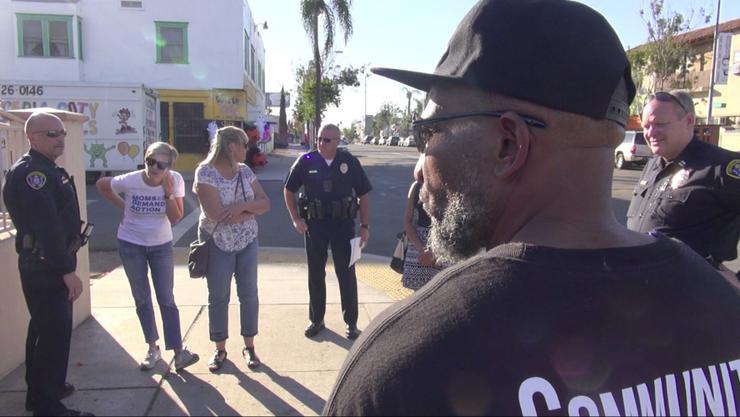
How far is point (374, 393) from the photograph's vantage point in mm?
836

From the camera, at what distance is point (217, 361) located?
4.28 m

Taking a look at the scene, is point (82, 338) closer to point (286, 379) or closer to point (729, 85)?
point (286, 379)

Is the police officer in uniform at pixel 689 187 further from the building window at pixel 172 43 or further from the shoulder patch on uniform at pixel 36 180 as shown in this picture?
the building window at pixel 172 43

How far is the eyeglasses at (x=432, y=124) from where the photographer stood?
1.05 m

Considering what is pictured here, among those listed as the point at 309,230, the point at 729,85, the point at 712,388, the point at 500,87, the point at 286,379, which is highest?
the point at 729,85

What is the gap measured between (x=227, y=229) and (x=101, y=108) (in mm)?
15273

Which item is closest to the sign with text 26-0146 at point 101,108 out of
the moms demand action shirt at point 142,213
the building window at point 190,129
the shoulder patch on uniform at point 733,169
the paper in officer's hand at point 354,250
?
the building window at point 190,129

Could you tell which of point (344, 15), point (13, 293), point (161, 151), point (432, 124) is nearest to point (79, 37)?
point (344, 15)

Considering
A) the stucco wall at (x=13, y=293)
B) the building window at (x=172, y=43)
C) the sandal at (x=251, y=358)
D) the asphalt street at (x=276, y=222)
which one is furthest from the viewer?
the building window at (x=172, y=43)

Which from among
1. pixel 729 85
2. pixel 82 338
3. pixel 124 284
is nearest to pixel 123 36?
pixel 124 284

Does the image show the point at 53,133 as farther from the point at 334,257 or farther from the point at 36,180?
the point at 334,257

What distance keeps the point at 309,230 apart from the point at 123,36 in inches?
805

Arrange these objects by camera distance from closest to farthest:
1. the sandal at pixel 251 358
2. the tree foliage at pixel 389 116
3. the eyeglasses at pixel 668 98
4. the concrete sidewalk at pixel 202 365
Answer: the eyeglasses at pixel 668 98 → the concrete sidewalk at pixel 202 365 → the sandal at pixel 251 358 → the tree foliage at pixel 389 116

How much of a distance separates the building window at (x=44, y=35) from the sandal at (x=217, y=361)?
70.3 feet
